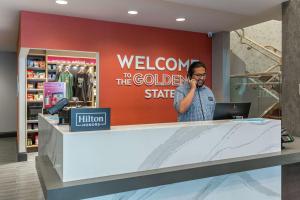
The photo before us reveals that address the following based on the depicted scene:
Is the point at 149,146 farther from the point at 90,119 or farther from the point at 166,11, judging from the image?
the point at 166,11

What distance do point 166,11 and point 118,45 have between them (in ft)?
4.27

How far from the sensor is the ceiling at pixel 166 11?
14.3 feet

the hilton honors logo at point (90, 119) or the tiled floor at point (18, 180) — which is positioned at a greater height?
the hilton honors logo at point (90, 119)

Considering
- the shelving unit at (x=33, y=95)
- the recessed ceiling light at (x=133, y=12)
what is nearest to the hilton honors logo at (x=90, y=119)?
the recessed ceiling light at (x=133, y=12)

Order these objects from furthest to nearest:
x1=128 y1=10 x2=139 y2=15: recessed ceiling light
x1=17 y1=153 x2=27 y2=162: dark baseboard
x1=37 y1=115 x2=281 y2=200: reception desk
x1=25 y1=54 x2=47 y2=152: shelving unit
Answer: x1=25 y1=54 x2=47 y2=152: shelving unit < x1=17 y1=153 x2=27 y2=162: dark baseboard < x1=128 y1=10 x2=139 y2=15: recessed ceiling light < x1=37 y1=115 x2=281 y2=200: reception desk

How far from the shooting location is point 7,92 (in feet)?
30.9

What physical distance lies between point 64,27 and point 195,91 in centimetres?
337

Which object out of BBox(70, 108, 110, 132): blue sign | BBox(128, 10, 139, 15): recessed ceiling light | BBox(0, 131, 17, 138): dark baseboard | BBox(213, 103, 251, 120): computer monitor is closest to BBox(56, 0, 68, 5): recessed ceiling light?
BBox(128, 10, 139, 15): recessed ceiling light

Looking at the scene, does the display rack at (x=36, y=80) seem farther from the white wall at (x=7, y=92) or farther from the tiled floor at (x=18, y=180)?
the white wall at (x=7, y=92)

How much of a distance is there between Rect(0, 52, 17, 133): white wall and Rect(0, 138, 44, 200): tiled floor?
10.9 ft

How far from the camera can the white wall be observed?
369 inches

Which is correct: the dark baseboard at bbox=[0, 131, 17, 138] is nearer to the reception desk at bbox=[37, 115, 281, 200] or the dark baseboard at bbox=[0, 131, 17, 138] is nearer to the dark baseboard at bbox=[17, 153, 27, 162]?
the dark baseboard at bbox=[17, 153, 27, 162]

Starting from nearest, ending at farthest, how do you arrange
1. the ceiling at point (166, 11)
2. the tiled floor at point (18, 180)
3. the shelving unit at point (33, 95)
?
the tiled floor at point (18, 180)
the ceiling at point (166, 11)
the shelving unit at point (33, 95)

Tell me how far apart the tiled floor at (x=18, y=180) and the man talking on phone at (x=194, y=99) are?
90.7 inches
